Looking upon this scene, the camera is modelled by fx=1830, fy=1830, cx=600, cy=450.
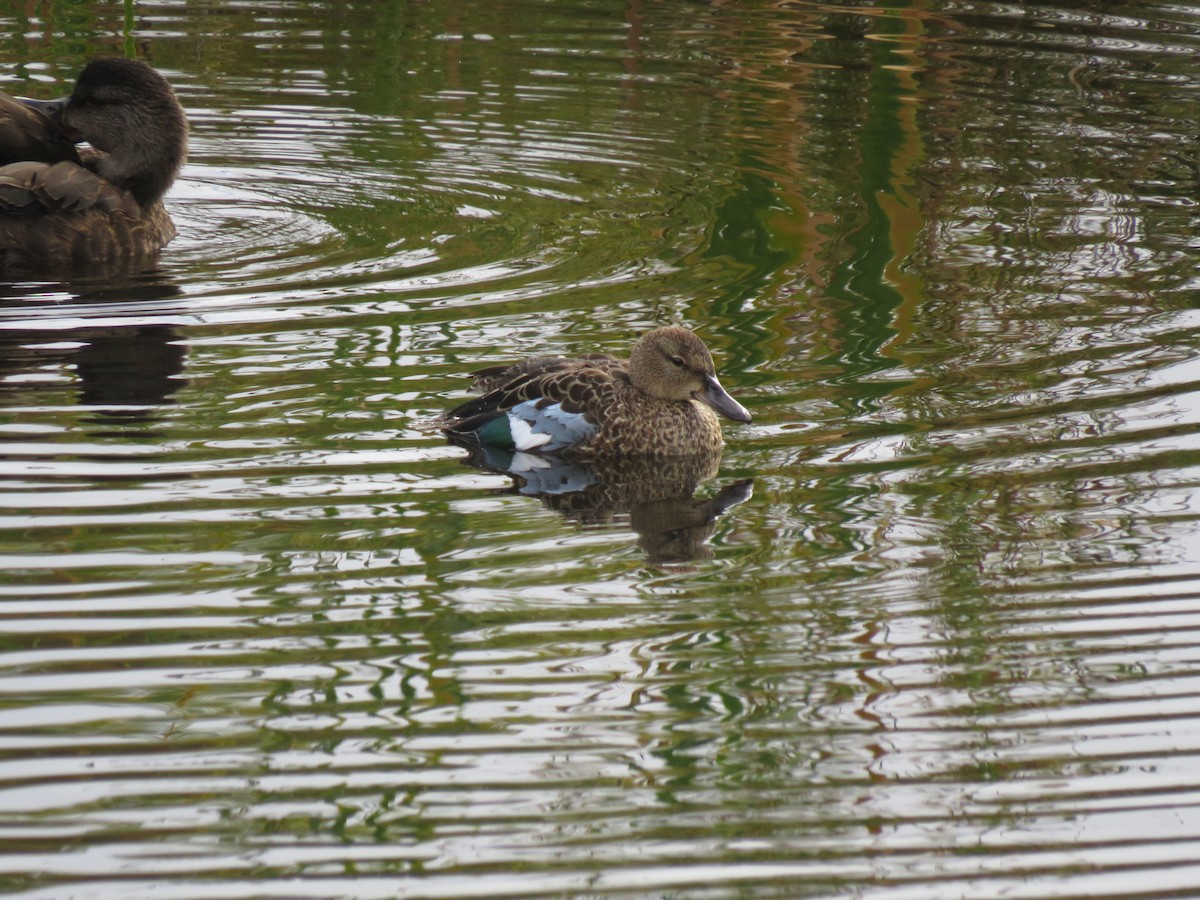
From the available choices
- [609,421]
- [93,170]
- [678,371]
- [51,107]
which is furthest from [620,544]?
[51,107]

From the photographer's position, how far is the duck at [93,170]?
9.23 meters

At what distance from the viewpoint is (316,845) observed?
4.05 metres

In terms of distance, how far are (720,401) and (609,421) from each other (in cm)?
43

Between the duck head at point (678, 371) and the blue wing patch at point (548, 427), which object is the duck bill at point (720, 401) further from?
the blue wing patch at point (548, 427)

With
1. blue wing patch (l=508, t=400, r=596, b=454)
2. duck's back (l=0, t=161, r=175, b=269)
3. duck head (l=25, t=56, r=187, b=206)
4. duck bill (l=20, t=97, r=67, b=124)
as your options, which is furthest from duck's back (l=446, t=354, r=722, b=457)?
duck bill (l=20, t=97, r=67, b=124)

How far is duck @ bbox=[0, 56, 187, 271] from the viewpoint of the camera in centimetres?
923

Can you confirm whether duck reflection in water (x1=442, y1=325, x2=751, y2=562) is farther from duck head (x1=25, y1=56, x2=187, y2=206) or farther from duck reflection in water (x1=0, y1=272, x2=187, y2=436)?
duck head (x1=25, y1=56, x2=187, y2=206)

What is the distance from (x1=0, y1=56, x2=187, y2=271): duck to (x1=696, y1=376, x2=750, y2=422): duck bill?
368 centimetres

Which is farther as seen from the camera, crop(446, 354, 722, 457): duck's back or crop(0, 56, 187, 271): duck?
crop(0, 56, 187, 271): duck

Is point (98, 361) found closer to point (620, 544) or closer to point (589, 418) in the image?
point (589, 418)

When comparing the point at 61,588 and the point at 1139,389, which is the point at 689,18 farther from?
the point at 61,588

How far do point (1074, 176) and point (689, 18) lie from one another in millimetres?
5512

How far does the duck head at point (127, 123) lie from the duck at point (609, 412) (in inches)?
139

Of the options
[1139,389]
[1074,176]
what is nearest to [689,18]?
[1074,176]
